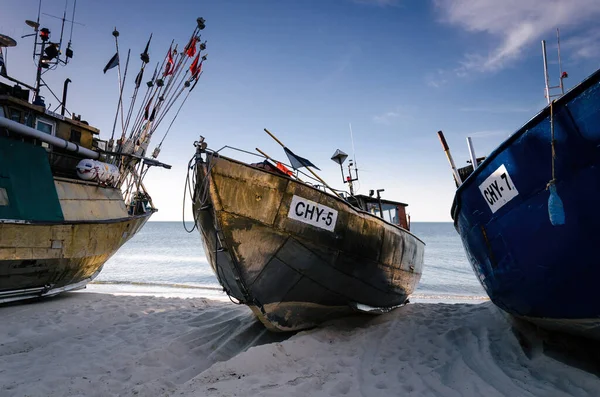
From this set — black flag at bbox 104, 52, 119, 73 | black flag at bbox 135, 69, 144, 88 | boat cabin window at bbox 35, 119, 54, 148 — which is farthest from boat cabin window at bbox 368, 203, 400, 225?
black flag at bbox 104, 52, 119, 73

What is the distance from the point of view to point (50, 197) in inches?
332

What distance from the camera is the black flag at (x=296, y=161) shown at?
18.8ft

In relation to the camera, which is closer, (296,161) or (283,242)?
(283,242)

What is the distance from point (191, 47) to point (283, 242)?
9967mm

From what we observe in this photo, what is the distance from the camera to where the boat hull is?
15.6 ft

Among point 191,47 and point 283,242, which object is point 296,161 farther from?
point 191,47

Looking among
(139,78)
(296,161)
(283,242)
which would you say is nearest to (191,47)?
(139,78)

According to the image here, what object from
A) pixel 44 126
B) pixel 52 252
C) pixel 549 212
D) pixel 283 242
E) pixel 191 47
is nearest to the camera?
pixel 549 212

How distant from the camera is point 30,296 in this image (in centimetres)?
838

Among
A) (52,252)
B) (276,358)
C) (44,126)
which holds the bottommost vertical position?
(276,358)

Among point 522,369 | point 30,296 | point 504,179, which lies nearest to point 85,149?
point 30,296

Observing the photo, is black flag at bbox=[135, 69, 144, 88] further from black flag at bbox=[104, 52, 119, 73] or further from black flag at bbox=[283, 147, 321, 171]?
black flag at bbox=[283, 147, 321, 171]

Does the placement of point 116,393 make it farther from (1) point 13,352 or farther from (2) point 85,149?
(2) point 85,149

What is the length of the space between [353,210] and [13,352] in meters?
6.34
